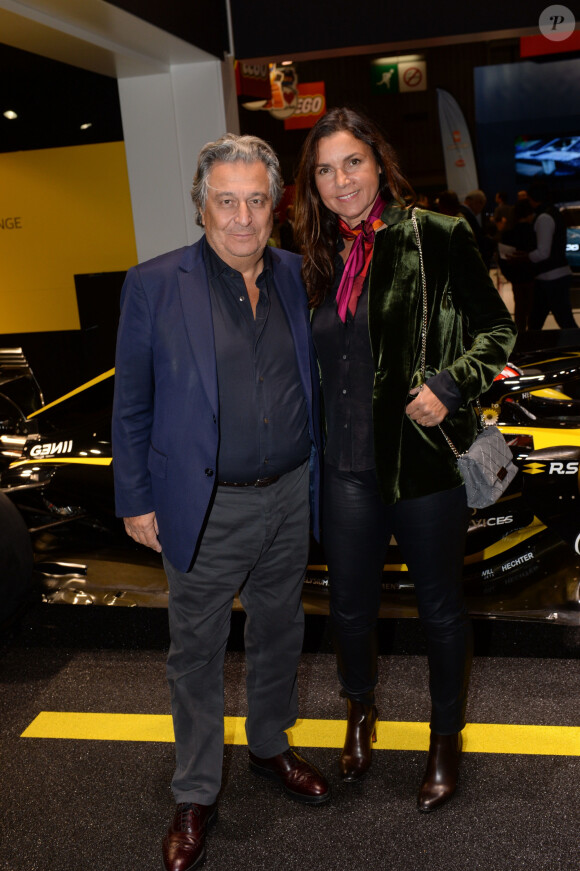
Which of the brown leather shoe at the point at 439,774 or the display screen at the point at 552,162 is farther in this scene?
the display screen at the point at 552,162

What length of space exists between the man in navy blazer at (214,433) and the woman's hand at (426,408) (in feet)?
0.91

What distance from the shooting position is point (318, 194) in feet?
7.24

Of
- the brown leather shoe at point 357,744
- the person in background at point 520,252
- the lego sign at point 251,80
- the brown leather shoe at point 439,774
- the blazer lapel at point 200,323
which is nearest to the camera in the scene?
the blazer lapel at point 200,323

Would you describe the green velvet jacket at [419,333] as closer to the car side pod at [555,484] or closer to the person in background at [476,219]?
the car side pod at [555,484]

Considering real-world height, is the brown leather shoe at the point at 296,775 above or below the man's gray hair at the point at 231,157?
below

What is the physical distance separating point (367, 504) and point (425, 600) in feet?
0.99

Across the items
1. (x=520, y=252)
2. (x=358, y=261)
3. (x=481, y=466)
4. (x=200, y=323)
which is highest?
(x=358, y=261)

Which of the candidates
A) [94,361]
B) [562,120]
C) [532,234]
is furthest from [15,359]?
[562,120]

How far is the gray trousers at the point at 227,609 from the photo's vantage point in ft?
7.22

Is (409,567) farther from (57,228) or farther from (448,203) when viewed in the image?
(448,203)

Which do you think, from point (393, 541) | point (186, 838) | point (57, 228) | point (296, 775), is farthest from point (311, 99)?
point (186, 838)

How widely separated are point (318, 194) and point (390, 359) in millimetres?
480

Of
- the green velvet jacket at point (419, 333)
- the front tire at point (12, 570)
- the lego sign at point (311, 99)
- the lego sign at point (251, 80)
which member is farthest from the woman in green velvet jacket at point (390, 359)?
the lego sign at point (311, 99)

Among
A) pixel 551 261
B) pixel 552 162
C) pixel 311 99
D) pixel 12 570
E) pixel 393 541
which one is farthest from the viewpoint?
pixel 552 162
